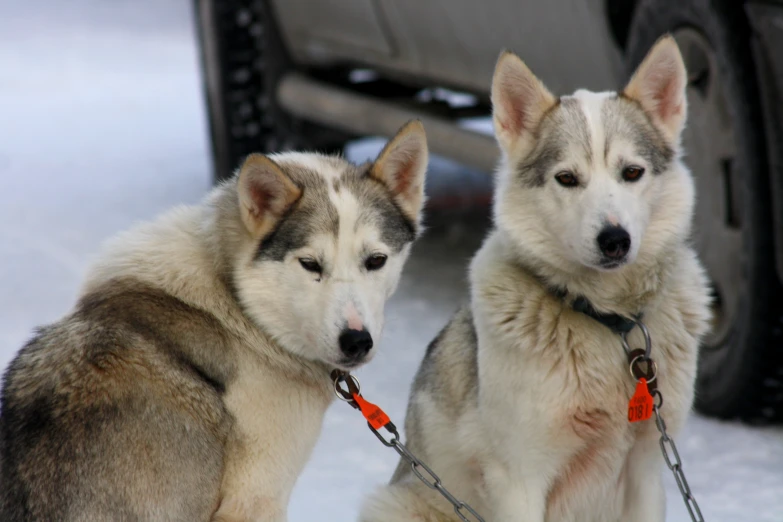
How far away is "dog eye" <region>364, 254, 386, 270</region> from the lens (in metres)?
2.99

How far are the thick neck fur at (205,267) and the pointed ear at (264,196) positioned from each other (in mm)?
54

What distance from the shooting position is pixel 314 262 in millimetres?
2930

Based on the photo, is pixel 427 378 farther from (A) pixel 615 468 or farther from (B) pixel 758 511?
(B) pixel 758 511

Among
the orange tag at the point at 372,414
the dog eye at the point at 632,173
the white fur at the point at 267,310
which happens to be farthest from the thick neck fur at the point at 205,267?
the dog eye at the point at 632,173


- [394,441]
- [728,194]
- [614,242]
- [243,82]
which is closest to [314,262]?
[394,441]

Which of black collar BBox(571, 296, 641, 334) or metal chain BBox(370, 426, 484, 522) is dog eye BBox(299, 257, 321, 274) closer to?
metal chain BBox(370, 426, 484, 522)

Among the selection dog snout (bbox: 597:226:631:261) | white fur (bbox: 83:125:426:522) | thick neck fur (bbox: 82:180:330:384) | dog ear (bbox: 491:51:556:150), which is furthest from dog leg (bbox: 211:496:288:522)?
dog ear (bbox: 491:51:556:150)

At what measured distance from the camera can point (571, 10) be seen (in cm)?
468

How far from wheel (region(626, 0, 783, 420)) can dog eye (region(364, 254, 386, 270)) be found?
1.77 meters

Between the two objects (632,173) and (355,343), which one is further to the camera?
(632,173)

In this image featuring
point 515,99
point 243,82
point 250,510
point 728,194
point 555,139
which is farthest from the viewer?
point 243,82

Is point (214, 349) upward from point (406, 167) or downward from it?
downward

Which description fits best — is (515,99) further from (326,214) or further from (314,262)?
(314,262)

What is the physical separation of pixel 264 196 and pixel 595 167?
948mm
